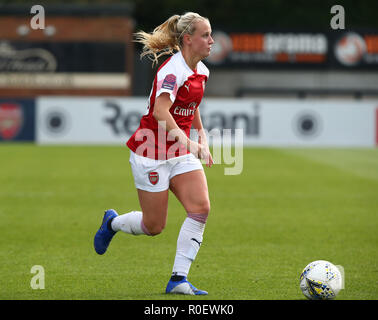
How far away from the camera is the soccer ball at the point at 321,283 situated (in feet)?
19.6

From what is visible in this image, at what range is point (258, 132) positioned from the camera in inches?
1014

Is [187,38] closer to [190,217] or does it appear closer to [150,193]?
[150,193]

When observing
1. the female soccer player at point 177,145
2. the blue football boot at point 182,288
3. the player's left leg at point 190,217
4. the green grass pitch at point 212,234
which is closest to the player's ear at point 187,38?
the female soccer player at point 177,145

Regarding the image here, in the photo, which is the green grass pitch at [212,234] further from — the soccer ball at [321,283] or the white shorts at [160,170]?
the white shorts at [160,170]

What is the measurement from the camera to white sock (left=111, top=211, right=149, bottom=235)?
6.60 meters

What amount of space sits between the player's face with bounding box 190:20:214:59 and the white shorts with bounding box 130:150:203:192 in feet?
2.79

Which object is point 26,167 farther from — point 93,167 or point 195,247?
point 195,247

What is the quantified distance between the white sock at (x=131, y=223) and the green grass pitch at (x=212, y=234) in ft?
1.48

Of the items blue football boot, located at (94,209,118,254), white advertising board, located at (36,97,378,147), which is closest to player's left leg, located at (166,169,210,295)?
blue football boot, located at (94,209,118,254)

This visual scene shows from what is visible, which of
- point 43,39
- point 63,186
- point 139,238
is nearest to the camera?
point 139,238

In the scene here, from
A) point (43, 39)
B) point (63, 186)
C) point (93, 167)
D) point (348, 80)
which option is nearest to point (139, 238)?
point (63, 186)

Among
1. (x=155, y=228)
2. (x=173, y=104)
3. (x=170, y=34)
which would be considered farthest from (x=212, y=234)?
(x=170, y=34)

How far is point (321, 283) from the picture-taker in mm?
5992

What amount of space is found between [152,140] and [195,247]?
0.94m
